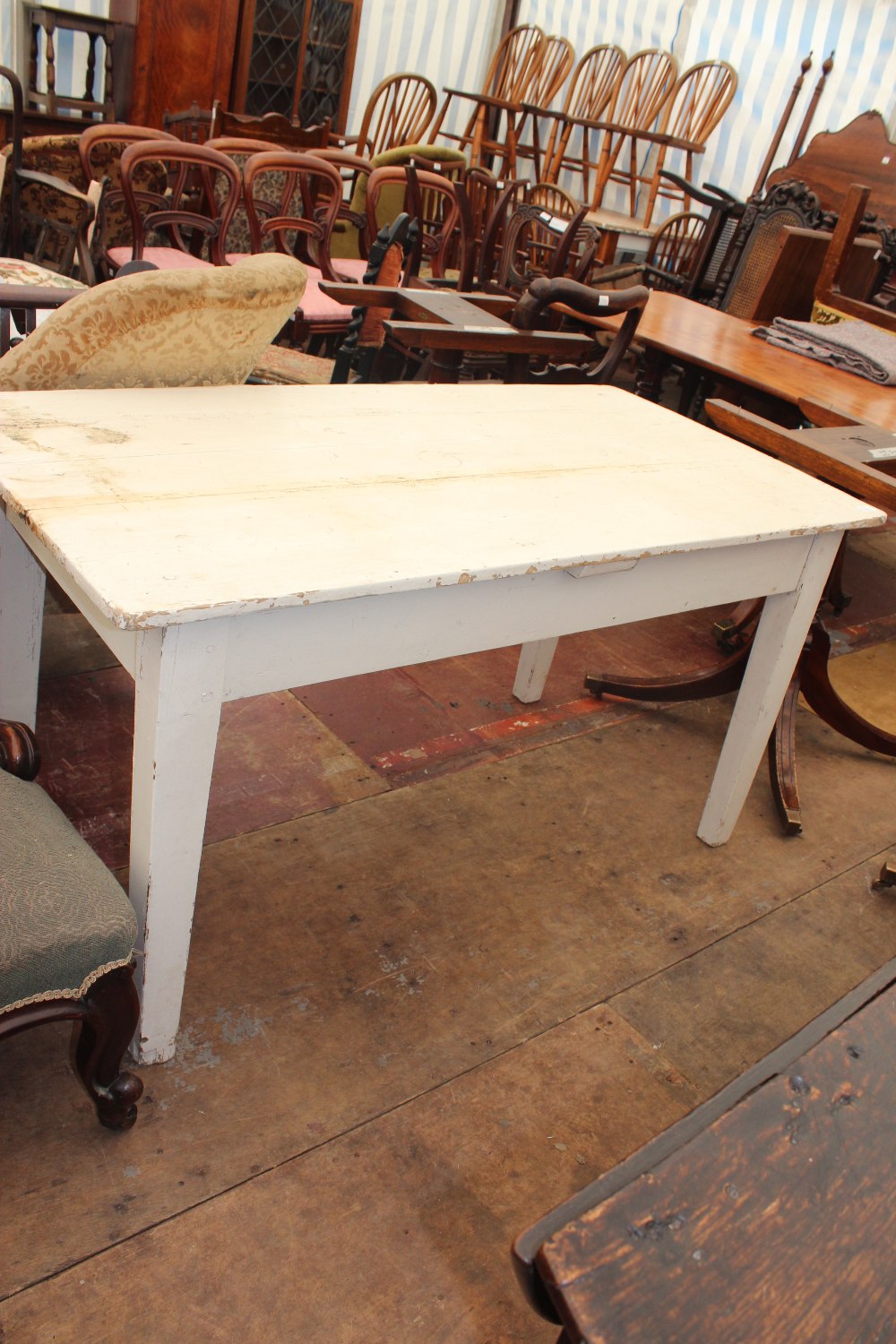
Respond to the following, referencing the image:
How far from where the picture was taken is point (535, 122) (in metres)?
7.50

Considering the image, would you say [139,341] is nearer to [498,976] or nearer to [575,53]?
[498,976]

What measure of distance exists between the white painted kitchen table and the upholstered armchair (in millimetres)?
80

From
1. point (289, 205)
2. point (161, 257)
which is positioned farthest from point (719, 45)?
point (161, 257)

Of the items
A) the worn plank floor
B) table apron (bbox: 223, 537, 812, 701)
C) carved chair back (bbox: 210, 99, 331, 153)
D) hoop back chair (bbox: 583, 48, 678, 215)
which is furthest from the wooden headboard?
table apron (bbox: 223, 537, 812, 701)

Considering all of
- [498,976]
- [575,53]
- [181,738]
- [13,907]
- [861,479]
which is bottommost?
[498,976]

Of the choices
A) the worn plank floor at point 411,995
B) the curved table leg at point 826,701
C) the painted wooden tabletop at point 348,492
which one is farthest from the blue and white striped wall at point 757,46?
the painted wooden tabletop at point 348,492

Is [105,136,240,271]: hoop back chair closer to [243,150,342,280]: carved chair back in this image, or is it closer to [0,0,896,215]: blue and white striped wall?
[243,150,342,280]: carved chair back

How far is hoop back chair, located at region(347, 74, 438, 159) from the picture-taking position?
6.81m

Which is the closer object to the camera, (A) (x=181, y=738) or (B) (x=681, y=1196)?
(B) (x=681, y=1196)

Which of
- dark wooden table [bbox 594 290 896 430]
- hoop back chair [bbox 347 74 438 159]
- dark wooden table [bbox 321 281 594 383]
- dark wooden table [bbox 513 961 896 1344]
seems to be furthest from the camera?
hoop back chair [bbox 347 74 438 159]

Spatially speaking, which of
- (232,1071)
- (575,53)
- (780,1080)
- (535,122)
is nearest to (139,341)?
(232,1071)

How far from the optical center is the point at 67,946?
3.58 ft

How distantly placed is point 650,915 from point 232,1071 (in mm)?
765

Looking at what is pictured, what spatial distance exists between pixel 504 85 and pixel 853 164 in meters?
2.98
